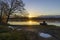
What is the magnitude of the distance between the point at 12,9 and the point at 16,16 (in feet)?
6.66

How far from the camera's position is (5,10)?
43594mm

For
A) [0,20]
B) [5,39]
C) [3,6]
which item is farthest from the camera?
[0,20]

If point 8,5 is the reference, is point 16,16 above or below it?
below

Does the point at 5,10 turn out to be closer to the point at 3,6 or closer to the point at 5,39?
the point at 3,6

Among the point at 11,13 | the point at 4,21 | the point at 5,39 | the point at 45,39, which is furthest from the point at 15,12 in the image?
the point at 5,39

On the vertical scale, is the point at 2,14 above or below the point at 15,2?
below

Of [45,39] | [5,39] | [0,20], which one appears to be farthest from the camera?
[0,20]

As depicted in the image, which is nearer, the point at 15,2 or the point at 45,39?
the point at 45,39

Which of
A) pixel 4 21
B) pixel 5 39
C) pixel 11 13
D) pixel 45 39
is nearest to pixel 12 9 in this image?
pixel 11 13

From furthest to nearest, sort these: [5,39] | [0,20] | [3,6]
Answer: [0,20]
[3,6]
[5,39]

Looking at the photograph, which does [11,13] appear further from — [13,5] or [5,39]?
[5,39]

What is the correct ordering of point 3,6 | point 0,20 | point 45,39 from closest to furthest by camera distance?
1. point 45,39
2. point 3,6
3. point 0,20

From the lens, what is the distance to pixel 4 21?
149 feet

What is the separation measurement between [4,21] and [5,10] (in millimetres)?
3392
